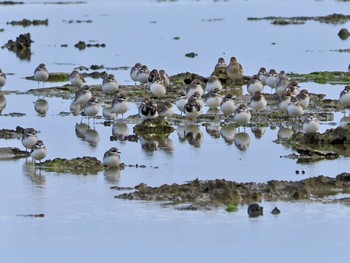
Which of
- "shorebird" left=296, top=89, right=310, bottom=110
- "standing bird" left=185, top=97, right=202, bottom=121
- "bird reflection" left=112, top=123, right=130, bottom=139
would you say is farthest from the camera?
"shorebird" left=296, top=89, right=310, bottom=110

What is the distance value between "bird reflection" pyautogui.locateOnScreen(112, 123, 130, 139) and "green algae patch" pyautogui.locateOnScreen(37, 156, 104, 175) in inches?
157

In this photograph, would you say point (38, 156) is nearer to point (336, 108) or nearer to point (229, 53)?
point (336, 108)

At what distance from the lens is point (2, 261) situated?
53.7ft

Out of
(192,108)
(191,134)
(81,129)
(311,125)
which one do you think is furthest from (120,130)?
(311,125)

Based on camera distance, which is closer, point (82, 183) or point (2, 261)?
point (2, 261)

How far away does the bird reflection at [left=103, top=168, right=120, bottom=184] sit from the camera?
72.4 ft

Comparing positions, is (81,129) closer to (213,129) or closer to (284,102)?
(213,129)

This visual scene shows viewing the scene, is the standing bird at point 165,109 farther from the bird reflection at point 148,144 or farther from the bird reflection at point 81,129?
the bird reflection at point 148,144

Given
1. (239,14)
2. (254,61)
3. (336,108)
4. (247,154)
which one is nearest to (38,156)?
(247,154)

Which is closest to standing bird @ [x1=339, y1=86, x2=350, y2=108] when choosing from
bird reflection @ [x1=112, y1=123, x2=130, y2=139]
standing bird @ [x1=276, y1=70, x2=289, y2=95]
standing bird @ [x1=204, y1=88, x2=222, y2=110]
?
standing bird @ [x1=276, y1=70, x2=289, y2=95]

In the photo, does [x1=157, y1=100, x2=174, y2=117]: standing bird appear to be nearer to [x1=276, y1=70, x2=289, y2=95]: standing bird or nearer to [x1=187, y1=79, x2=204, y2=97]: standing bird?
[x1=187, y1=79, x2=204, y2=97]: standing bird

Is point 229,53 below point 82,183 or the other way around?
the other way around

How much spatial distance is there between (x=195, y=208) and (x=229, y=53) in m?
28.4

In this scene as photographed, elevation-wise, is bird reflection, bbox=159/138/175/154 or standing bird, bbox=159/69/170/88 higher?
standing bird, bbox=159/69/170/88
